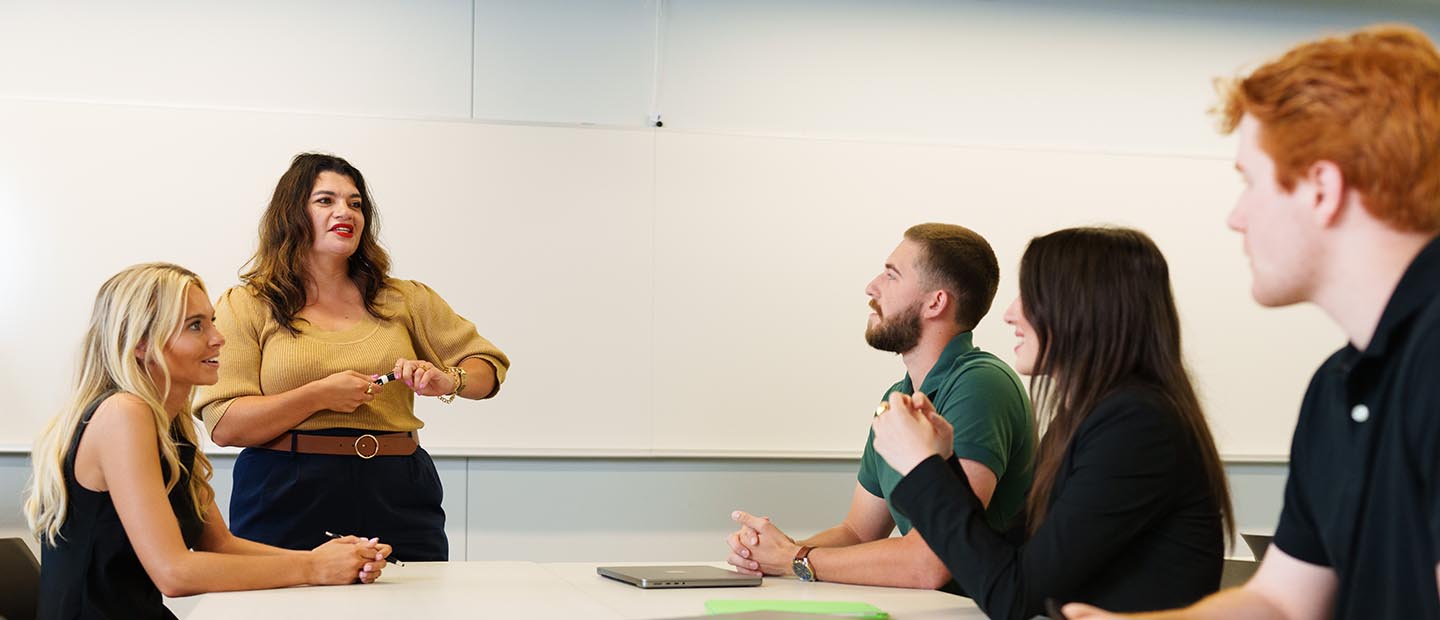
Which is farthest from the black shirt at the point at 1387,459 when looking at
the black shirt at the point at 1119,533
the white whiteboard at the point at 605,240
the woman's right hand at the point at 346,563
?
the white whiteboard at the point at 605,240

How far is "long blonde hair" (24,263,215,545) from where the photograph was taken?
7.11 ft

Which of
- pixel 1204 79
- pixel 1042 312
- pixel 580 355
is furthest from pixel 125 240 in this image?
pixel 1204 79

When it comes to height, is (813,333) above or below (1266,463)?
above

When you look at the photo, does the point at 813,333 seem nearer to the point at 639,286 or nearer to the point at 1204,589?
the point at 639,286

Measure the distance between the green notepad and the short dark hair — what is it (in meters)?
0.93

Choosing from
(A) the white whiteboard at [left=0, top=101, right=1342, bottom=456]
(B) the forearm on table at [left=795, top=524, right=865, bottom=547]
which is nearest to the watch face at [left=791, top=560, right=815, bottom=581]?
(B) the forearm on table at [left=795, top=524, right=865, bottom=547]

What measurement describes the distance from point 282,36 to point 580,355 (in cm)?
148

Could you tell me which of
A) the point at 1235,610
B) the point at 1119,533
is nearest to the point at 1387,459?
the point at 1235,610

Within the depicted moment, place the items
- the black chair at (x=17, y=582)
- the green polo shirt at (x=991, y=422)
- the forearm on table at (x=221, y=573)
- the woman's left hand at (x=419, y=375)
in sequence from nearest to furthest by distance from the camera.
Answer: the forearm on table at (x=221, y=573), the green polo shirt at (x=991, y=422), the black chair at (x=17, y=582), the woman's left hand at (x=419, y=375)

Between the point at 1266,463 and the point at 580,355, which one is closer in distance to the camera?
the point at 580,355

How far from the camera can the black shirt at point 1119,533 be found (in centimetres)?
183

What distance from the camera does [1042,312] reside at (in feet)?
6.68

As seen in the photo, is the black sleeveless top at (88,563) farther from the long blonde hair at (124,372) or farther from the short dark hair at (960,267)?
the short dark hair at (960,267)

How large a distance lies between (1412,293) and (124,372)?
2059mm
